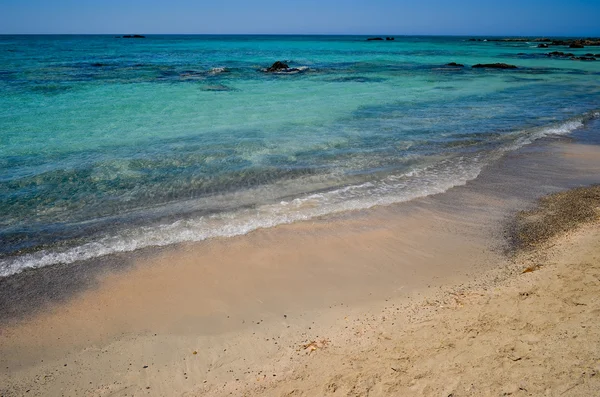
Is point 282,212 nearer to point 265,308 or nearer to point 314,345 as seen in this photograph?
point 265,308

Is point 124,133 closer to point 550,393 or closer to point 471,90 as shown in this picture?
point 550,393

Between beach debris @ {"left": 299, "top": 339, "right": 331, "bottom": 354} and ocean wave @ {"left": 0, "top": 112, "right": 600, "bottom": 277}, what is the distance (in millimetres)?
2851

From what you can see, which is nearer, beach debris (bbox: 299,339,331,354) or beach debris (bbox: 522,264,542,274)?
beach debris (bbox: 299,339,331,354)

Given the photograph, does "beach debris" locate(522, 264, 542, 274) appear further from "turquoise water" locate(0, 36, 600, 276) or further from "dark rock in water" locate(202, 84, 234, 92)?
"dark rock in water" locate(202, 84, 234, 92)

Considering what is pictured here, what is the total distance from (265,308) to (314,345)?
901mm

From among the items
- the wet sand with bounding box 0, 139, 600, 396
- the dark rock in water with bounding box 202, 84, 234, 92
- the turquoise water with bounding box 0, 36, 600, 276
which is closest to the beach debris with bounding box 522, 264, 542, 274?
the wet sand with bounding box 0, 139, 600, 396

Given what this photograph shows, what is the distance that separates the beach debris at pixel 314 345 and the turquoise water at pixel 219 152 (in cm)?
291

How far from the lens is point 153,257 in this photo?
230 inches

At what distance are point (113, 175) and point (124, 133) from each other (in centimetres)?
396

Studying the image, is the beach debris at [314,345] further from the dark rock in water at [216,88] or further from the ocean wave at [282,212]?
the dark rock in water at [216,88]

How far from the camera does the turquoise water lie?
691cm

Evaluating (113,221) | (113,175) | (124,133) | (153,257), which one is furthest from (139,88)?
(153,257)

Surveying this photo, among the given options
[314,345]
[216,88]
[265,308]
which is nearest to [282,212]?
[265,308]

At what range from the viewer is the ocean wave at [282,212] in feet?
19.6
